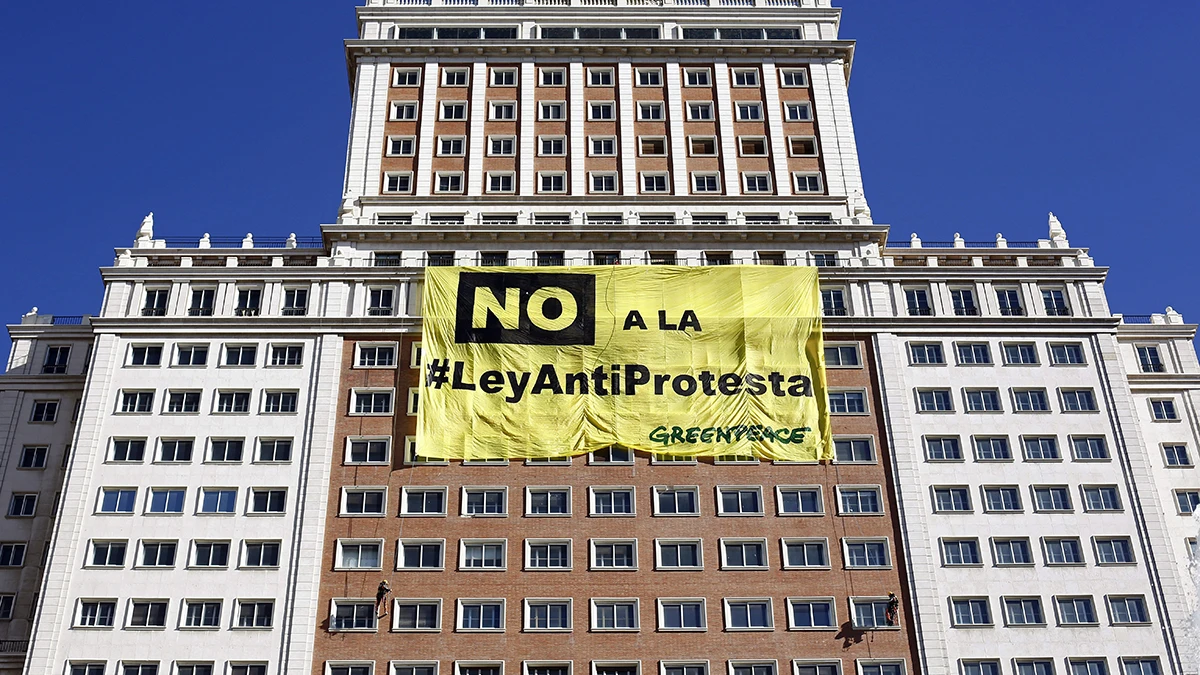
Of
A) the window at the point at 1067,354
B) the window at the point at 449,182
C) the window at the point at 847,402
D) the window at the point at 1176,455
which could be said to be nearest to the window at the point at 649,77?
the window at the point at 449,182

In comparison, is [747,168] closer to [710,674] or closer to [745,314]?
[745,314]

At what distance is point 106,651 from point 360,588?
46.4ft

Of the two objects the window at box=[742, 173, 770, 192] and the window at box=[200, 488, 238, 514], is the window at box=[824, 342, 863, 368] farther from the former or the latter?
the window at box=[200, 488, 238, 514]

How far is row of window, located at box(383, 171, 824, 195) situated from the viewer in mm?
92625

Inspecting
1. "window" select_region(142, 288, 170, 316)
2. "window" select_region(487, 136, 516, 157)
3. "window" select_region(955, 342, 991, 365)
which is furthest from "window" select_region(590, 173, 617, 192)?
"window" select_region(142, 288, 170, 316)

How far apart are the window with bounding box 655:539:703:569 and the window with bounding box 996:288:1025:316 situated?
90.0 ft

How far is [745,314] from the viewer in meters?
81.8

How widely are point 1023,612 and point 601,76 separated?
166 ft

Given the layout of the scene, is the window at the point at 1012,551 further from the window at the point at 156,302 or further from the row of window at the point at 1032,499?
the window at the point at 156,302

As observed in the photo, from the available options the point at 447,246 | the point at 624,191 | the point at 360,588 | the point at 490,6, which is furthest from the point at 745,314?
the point at 490,6

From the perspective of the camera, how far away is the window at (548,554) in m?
74.1

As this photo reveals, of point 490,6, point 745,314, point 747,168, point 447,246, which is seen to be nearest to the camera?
point 745,314

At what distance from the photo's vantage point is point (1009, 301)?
8538cm

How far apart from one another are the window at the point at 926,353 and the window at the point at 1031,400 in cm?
514
